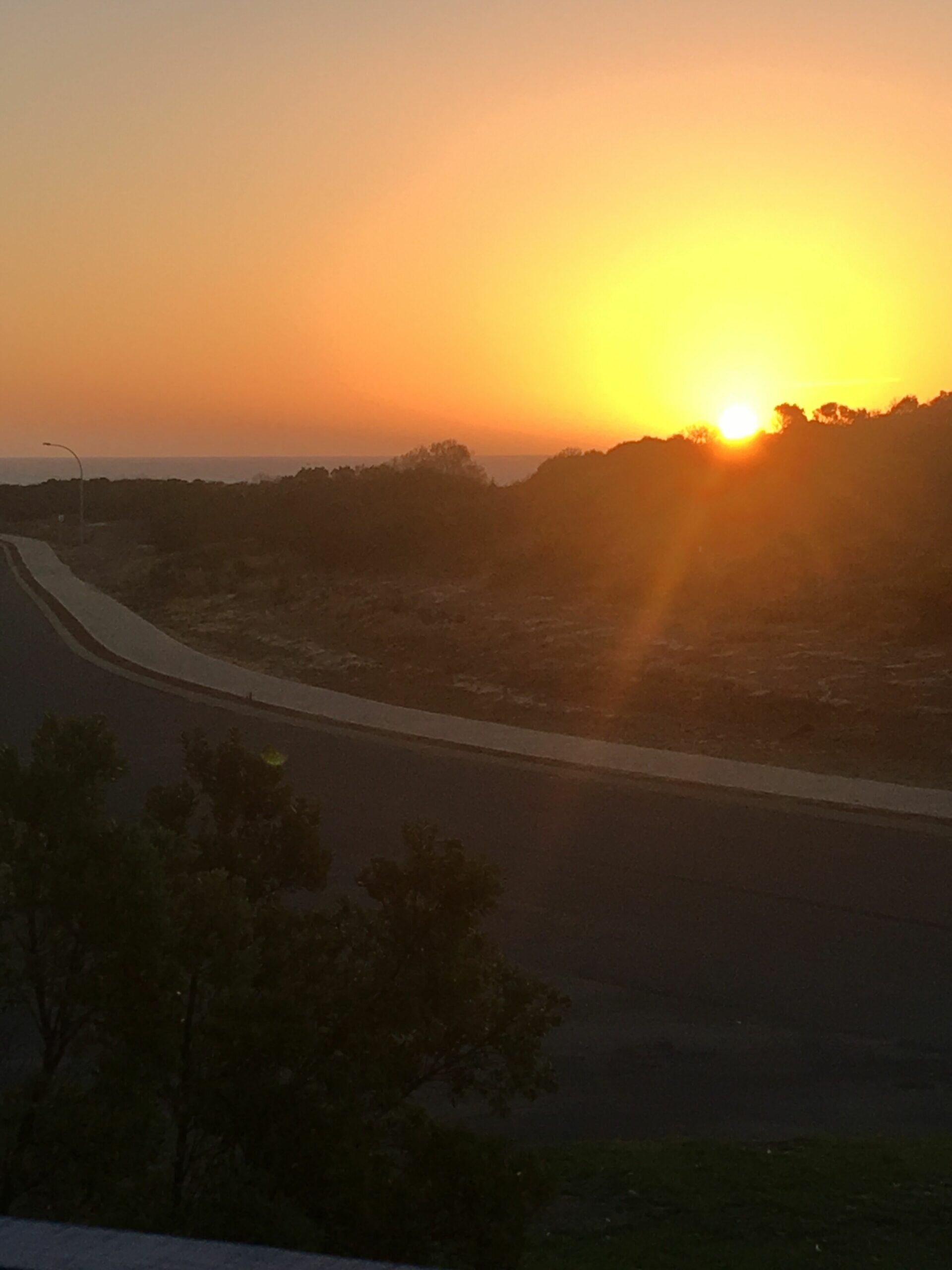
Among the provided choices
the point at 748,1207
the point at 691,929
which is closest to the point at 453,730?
the point at 691,929

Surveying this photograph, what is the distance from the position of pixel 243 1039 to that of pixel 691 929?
7.33 m

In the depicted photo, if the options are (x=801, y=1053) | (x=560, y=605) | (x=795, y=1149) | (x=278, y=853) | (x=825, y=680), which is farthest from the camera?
(x=560, y=605)

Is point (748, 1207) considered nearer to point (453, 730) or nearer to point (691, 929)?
point (691, 929)

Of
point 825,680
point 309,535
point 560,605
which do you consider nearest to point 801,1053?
point 825,680

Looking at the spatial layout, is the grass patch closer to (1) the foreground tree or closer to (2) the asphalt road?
(2) the asphalt road

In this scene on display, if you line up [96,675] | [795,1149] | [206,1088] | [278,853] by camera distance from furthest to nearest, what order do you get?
Result: [96,675] < [795,1149] < [278,853] < [206,1088]

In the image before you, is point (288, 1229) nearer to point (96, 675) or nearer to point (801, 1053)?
point (801, 1053)

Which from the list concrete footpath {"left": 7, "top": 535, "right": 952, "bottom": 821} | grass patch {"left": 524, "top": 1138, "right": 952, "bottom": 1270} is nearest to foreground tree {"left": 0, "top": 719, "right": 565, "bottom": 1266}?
grass patch {"left": 524, "top": 1138, "right": 952, "bottom": 1270}

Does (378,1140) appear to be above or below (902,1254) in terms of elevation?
above

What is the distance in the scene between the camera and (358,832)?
45.6 ft

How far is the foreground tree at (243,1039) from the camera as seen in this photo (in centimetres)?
394

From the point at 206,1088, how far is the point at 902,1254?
10.1 feet

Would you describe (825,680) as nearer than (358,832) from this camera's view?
No

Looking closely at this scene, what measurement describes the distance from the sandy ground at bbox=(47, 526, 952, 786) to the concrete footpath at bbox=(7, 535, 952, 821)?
63 centimetres
